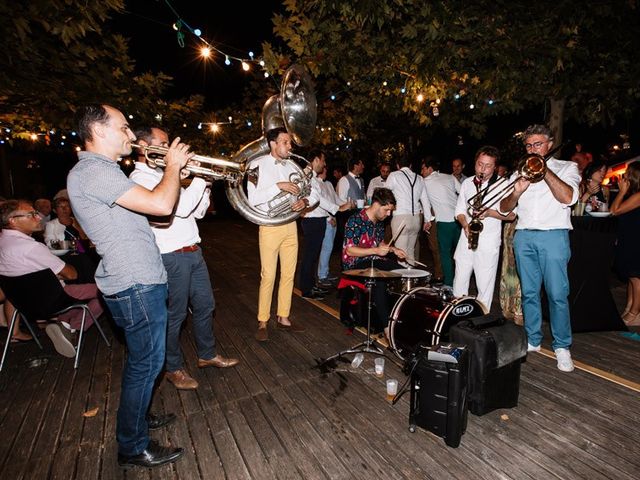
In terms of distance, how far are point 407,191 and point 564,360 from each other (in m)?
3.26

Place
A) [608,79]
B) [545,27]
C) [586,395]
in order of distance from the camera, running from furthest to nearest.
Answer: [608,79] → [545,27] → [586,395]

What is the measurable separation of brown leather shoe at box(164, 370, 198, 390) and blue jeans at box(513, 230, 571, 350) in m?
3.38

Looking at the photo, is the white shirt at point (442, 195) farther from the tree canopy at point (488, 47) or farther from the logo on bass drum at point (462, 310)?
the logo on bass drum at point (462, 310)

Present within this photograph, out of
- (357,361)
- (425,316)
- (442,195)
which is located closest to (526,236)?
(425,316)

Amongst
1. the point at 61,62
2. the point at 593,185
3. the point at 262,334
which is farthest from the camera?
the point at 61,62

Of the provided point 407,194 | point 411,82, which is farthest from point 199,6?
point 407,194

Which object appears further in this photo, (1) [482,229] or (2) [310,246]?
(2) [310,246]

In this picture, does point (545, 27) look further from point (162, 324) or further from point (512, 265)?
point (162, 324)

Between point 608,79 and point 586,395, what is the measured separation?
5255 millimetres

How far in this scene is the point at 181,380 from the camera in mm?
3209

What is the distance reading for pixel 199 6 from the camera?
7.99m

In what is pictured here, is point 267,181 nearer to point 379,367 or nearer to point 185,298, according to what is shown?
point 185,298

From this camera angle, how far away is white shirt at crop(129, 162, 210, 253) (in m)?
2.77

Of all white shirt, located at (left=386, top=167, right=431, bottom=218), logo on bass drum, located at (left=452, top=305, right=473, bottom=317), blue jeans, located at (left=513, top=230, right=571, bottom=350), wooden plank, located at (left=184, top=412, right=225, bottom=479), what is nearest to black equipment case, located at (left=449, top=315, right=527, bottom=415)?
logo on bass drum, located at (left=452, top=305, right=473, bottom=317)
